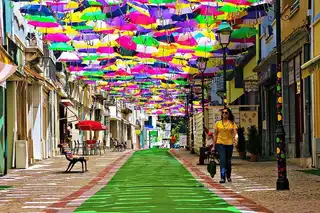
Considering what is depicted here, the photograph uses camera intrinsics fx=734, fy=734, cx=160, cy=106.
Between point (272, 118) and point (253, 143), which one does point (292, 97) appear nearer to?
point (253, 143)

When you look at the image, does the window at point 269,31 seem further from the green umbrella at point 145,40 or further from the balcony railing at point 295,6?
the green umbrella at point 145,40

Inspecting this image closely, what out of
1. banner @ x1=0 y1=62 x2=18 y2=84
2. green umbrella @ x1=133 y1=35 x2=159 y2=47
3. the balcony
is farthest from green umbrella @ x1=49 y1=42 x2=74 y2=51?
banner @ x1=0 y1=62 x2=18 y2=84

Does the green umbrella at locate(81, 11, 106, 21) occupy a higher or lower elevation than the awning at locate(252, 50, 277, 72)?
higher

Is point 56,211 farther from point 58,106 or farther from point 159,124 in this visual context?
point 159,124

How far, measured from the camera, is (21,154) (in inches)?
1062

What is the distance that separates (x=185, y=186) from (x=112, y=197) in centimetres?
306

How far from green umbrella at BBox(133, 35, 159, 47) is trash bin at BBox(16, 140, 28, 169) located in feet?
21.0

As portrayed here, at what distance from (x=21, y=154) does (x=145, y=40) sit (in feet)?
22.7

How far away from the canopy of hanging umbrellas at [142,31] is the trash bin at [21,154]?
431cm

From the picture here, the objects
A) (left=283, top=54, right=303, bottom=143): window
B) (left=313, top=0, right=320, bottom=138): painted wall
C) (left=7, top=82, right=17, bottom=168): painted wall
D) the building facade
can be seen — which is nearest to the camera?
(left=313, top=0, right=320, bottom=138): painted wall

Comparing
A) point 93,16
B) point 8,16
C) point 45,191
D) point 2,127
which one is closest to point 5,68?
point 45,191

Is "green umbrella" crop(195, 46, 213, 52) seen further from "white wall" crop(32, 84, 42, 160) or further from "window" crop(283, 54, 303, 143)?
"white wall" crop(32, 84, 42, 160)

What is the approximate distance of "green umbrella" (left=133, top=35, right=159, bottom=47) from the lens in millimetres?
29636

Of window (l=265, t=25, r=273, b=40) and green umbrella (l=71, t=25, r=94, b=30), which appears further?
window (l=265, t=25, r=273, b=40)
